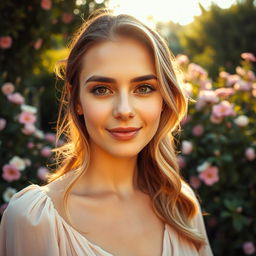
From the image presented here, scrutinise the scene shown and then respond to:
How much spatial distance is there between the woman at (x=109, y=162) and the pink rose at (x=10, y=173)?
1151 millimetres

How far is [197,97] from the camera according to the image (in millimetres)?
3707

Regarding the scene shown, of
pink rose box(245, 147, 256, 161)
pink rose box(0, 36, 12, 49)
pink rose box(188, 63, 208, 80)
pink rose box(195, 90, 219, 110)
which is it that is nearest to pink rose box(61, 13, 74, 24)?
pink rose box(0, 36, 12, 49)

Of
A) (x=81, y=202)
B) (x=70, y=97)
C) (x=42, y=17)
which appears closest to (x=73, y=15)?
(x=42, y=17)

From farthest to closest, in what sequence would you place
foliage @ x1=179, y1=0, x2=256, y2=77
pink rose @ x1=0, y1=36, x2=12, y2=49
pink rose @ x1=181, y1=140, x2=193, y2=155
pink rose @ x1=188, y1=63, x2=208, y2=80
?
1. foliage @ x1=179, y1=0, x2=256, y2=77
2. pink rose @ x1=188, y1=63, x2=208, y2=80
3. pink rose @ x1=0, y1=36, x2=12, y2=49
4. pink rose @ x1=181, y1=140, x2=193, y2=155

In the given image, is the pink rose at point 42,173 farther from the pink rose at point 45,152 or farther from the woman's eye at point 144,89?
the woman's eye at point 144,89

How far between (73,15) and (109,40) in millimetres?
2535

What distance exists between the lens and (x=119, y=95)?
1640 millimetres

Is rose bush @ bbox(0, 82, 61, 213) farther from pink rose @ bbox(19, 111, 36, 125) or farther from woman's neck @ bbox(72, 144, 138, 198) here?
woman's neck @ bbox(72, 144, 138, 198)

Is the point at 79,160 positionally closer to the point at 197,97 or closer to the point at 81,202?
the point at 81,202

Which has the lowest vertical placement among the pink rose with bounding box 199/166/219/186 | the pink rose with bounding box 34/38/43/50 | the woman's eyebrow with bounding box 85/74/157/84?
the pink rose with bounding box 199/166/219/186

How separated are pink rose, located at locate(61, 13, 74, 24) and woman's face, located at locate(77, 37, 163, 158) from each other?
247cm

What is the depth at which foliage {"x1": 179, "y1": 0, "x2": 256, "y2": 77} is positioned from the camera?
1019 centimetres

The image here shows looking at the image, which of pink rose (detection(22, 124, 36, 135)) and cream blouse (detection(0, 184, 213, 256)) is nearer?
cream blouse (detection(0, 184, 213, 256))

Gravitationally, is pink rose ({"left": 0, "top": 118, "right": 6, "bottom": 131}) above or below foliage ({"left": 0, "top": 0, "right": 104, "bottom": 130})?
below
